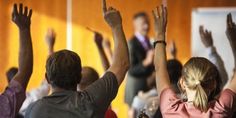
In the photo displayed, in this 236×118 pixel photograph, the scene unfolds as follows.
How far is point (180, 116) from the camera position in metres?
2.21

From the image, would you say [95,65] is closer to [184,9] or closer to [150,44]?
[150,44]

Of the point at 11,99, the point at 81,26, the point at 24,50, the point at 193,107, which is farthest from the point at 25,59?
the point at 81,26

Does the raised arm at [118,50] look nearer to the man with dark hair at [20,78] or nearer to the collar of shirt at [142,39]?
the man with dark hair at [20,78]

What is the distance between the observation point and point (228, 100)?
86.9 inches

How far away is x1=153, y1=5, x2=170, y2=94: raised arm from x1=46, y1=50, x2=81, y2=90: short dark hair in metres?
0.36

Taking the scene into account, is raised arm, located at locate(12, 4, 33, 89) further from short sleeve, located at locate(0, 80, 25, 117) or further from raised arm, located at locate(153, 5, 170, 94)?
raised arm, located at locate(153, 5, 170, 94)

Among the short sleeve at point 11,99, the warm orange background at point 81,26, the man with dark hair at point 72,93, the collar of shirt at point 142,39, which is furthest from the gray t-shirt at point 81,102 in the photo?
the warm orange background at point 81,26

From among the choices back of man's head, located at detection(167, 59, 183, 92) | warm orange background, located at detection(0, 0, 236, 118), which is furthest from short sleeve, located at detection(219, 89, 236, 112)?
warm orange background, located at detection(0, 0, 236, 118)

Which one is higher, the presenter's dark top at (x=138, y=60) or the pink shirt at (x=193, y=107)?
the pink shirt at (x=193, y=107)

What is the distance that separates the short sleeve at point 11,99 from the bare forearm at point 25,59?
0.15 ft

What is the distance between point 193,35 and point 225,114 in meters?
4.12

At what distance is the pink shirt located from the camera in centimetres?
219

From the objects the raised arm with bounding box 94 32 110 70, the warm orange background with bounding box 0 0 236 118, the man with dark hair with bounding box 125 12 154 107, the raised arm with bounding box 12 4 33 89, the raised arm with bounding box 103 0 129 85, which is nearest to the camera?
the raised arm with bounding box 103 0 129 85

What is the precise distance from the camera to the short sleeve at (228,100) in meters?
2.20
